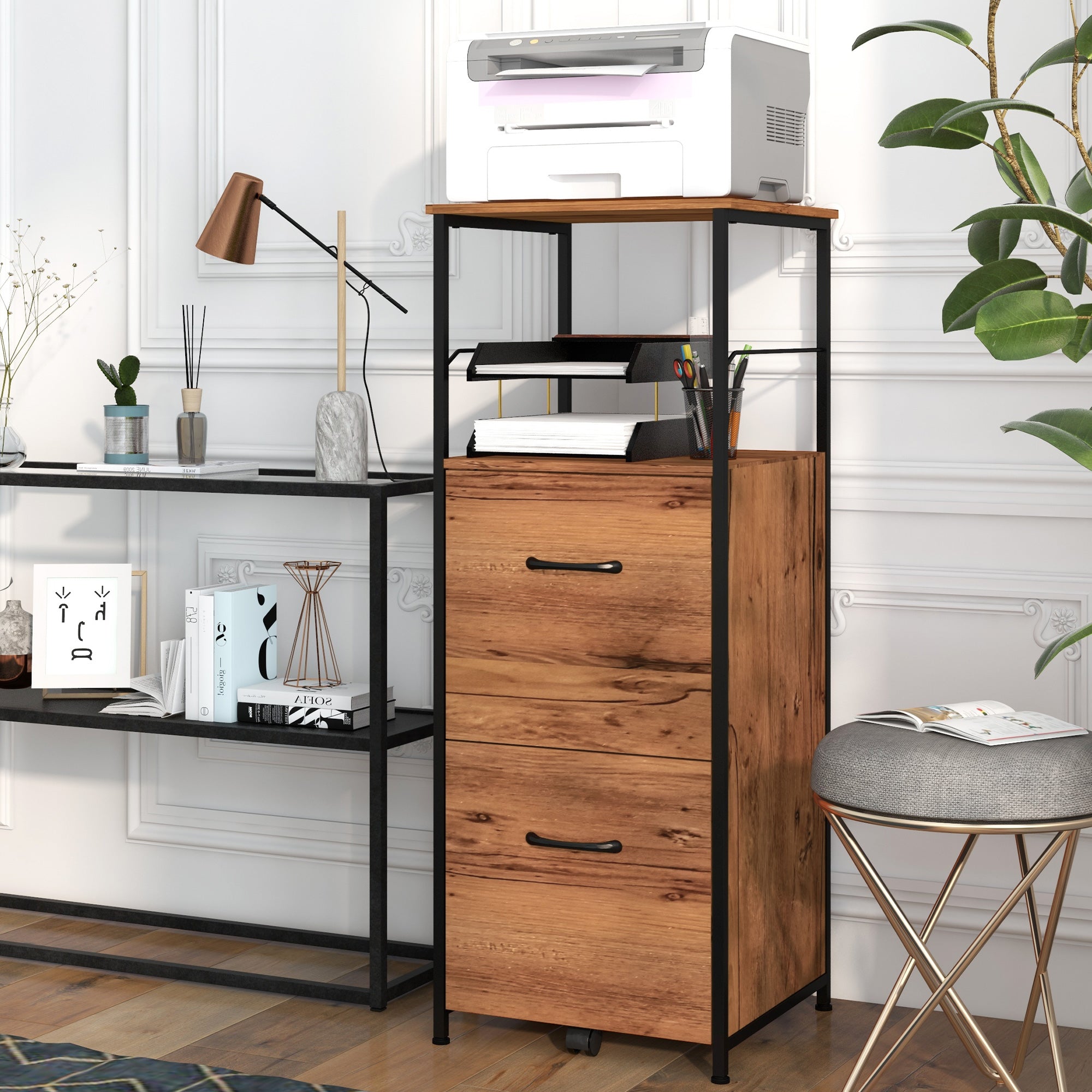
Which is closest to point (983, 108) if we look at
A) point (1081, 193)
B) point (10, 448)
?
point (1081, 193)

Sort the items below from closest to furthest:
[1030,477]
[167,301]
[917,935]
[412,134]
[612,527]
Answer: [917,935], [612,527], [1030,477], [412,134], [167,301]

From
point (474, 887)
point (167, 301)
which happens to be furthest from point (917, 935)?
point (167, 301)

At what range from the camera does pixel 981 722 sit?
2365 millimetres

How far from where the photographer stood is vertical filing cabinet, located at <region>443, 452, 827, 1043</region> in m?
2.49

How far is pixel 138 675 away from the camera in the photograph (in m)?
3.44

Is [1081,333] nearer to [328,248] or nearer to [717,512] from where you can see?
[717,512]

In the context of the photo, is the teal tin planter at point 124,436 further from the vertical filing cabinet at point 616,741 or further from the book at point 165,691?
the vertical filing cabinet at point 616,741

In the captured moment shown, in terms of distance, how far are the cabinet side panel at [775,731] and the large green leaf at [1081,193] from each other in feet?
2.07

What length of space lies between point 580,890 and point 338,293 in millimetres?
1267

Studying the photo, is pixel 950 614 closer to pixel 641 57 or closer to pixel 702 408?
pixel 702 408

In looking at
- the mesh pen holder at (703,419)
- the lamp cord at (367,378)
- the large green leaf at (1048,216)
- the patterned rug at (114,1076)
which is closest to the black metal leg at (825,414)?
the mesh pen holder at (703,419)

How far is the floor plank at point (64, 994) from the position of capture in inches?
113

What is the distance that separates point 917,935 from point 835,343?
1106 mm

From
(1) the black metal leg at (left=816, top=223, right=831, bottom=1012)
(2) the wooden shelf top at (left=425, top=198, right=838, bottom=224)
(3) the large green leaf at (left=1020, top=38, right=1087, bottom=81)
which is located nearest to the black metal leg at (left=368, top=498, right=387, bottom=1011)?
(2) the wooden shelf top at (left=425, top=198, right=838, bottom=224)
